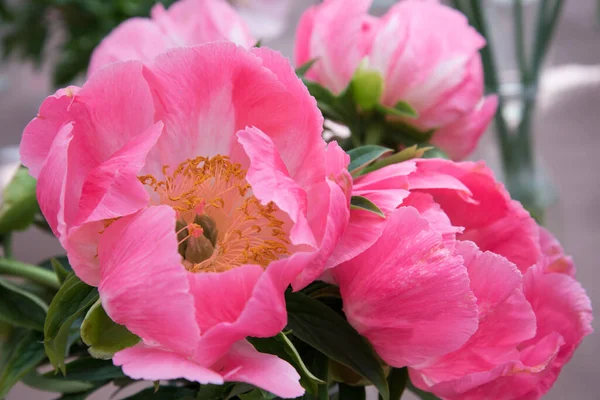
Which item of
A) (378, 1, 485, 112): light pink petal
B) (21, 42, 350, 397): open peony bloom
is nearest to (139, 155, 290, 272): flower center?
(21, 42, 350, 397): open peony bloom

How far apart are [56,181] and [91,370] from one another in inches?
3.8

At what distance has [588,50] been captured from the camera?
3.65 ft

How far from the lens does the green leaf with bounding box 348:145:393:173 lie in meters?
0.20

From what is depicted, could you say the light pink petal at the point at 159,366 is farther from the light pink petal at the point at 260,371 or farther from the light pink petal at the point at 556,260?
the light pink petal at the point at 556,260

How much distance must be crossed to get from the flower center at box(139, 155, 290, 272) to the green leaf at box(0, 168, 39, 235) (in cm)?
10

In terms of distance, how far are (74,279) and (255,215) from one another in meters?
0.05

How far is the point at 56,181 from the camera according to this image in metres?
0.15

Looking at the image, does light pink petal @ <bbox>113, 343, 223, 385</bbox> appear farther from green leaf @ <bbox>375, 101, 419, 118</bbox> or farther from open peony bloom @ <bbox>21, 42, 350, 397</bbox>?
green leaf @ <bbox>375, 101, 419, 118</bbox>

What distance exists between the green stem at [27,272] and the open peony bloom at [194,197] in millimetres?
76

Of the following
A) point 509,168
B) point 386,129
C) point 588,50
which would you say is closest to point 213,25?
point 386,129

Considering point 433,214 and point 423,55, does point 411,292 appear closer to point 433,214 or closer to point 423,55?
point 433,214

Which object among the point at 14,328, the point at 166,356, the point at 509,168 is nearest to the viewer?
the point at 166,356

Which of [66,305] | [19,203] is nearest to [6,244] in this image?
[19,203]

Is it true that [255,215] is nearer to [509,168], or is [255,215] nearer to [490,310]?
[490,310]
